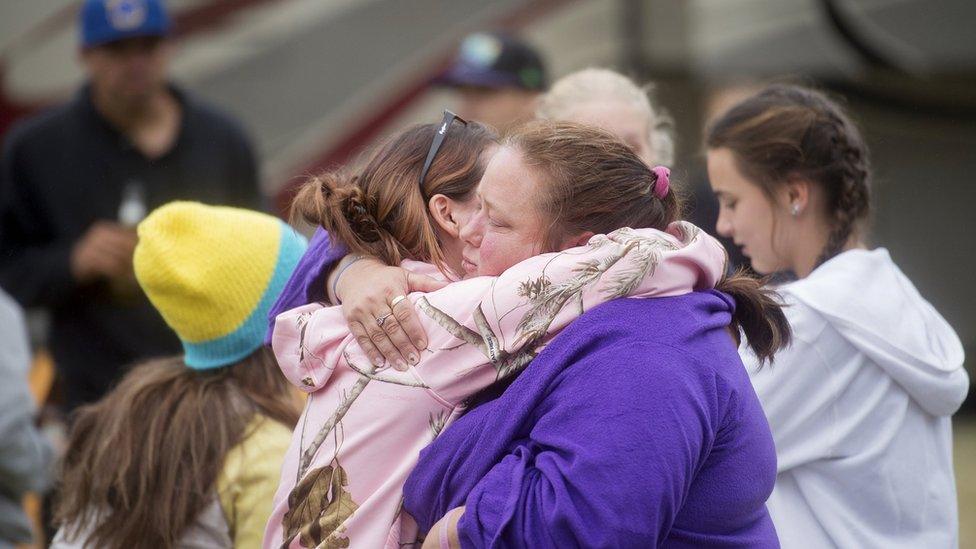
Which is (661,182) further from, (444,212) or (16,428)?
(16,428)

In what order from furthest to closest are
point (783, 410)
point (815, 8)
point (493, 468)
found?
point (815, 8) → point (783, 410) → point (493, 468)

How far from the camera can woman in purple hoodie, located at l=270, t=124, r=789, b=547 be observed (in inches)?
67.2

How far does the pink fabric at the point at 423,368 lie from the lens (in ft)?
6.03

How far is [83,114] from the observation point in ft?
15.9

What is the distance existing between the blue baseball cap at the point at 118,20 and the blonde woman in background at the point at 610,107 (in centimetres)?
212

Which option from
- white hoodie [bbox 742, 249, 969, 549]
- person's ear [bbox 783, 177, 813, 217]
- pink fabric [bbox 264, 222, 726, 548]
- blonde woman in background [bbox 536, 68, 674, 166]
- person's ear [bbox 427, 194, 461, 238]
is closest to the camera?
pink fabric [bbox 264, 222, 726, 548]

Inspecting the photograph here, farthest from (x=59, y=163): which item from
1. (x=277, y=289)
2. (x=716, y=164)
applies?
(x=716, y=164)

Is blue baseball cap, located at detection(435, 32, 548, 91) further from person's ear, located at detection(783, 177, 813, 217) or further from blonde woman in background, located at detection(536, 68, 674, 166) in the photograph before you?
person's ear, located at detection(783, 177, 813, 217)

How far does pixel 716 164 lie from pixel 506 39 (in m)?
2.40

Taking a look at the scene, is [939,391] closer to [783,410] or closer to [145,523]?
[783,410]

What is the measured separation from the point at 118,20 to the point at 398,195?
3.15 m

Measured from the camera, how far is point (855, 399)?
242cm

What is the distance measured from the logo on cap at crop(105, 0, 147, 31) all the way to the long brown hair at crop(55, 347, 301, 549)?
2.47 metres

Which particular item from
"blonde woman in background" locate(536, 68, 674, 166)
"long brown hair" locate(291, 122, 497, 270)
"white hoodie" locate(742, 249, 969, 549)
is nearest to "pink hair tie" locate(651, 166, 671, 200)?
"long brown hair" locate(291, 122, 497, 270)
